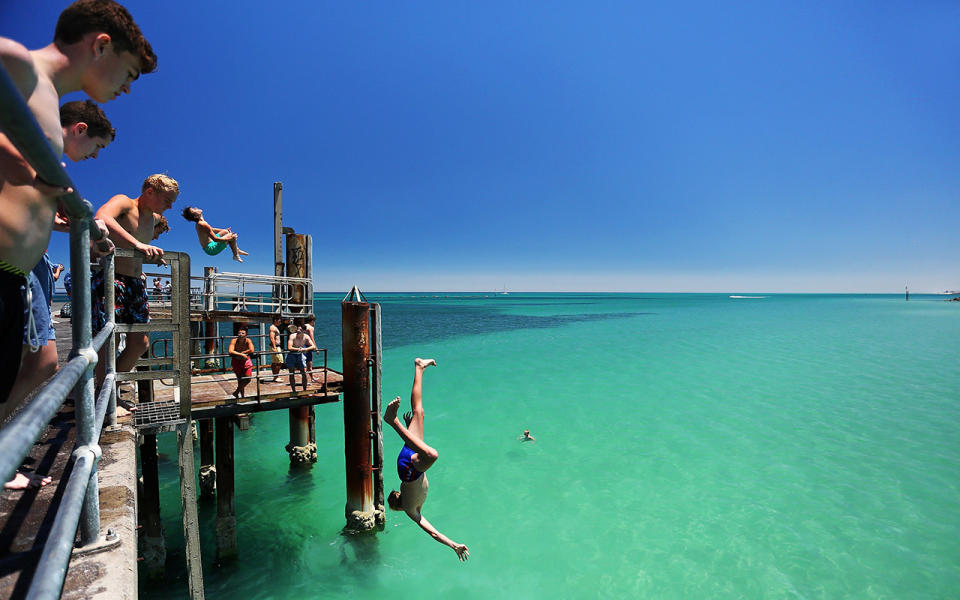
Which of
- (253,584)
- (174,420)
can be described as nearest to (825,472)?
(253,584)

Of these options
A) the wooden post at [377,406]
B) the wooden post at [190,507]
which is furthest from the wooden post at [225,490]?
the wooden post at [190,507]

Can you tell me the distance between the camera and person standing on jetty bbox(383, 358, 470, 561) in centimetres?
489

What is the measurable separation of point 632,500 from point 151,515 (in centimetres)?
1180

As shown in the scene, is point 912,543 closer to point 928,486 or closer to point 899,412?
point 928,486

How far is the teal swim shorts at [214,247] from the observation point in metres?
5.98

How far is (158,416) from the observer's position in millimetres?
4828

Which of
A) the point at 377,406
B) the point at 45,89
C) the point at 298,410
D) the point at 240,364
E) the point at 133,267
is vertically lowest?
the point at 298,410

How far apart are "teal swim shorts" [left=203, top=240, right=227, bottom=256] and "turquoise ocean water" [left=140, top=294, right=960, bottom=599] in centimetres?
713

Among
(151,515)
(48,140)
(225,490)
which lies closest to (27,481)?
(48,140)

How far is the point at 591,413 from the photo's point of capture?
69.2 feet

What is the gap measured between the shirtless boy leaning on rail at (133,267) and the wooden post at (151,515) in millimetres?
4280

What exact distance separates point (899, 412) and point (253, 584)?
2668cm

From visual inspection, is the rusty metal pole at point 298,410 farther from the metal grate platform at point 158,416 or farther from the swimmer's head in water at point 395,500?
the swimmer's head in water at point 395,500

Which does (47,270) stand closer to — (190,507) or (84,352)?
(84,352)
